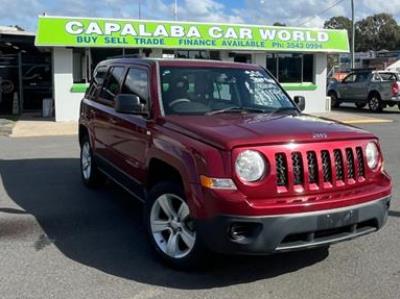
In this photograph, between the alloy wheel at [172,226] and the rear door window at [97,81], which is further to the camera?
the rear door window at [97,81]

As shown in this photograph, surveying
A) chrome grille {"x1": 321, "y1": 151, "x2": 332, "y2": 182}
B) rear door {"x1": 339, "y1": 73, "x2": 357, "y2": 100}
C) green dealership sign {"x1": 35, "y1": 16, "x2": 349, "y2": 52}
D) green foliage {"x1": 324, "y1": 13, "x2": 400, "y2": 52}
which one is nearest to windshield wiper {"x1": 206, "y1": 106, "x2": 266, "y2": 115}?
chrome grille {"x1": 321, "y1": 151, "x2": 332, "y2": 182}

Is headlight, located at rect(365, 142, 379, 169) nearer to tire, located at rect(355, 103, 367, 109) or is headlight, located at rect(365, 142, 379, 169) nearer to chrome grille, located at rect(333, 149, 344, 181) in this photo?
chrome grille, located at rect(333, 149, 344, 181)

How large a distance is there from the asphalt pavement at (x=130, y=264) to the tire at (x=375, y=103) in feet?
61.0

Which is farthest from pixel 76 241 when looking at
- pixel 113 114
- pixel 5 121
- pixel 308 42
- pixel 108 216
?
pixel 308 42

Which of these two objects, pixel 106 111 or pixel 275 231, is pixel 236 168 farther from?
pixel 106 111

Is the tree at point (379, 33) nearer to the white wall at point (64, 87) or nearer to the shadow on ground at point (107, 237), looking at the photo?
the white wall at point (64, 87)

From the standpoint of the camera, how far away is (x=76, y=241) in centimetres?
Answer: 558

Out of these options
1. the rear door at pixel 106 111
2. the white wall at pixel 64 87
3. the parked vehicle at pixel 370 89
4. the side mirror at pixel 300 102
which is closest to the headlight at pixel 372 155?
the side mirror at pixel 300 102

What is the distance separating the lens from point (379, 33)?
355 feet

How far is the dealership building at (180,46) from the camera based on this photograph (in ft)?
63.2

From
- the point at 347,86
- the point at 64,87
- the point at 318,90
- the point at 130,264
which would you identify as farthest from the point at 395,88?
the point at 130,264

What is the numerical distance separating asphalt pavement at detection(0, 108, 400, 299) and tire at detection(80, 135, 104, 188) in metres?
0.69

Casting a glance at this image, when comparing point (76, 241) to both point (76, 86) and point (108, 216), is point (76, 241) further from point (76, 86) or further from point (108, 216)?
point (76, 86)

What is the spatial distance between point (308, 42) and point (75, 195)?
57.1 ft
